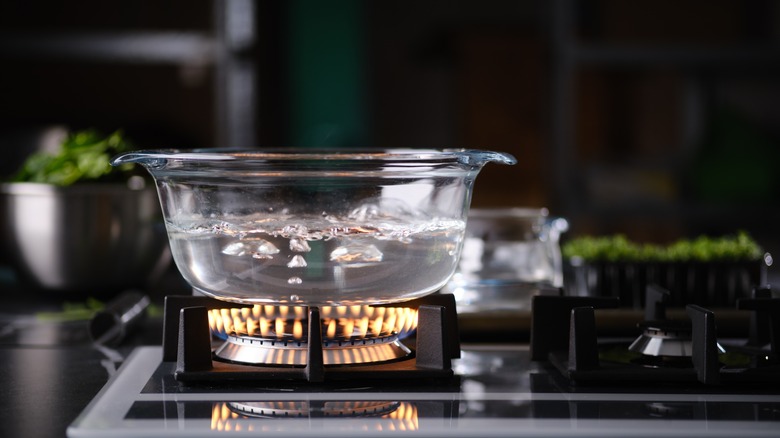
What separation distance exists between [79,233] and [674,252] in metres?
0.73

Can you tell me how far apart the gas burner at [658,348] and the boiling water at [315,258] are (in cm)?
12

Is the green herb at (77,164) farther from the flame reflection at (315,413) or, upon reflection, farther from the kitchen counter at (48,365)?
the flame reflection at (315,413)

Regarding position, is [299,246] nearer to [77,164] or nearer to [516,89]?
[77,164]

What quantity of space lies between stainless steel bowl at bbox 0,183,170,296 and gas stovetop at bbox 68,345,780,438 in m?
0.46

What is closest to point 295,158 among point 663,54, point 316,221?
point 316,221

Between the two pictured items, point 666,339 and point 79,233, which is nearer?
point 666,339

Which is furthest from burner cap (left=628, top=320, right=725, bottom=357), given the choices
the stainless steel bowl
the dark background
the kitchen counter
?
the dark background

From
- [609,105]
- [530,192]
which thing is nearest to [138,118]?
[530,192]

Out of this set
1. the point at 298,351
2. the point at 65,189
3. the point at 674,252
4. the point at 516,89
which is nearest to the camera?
the point at 298,351

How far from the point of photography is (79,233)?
3.83 ft

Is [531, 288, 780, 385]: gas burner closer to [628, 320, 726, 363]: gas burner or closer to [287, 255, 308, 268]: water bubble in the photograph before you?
[628, 320, 726, 363]: gas burner

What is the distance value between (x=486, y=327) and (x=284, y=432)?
42cm

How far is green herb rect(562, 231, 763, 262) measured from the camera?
1.04 metres

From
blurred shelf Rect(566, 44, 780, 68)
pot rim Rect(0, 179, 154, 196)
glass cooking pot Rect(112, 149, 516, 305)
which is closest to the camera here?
glass cooking pot Rect(112, 149, 516, 305)
